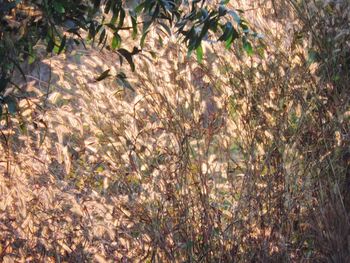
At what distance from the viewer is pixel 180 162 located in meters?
3.79

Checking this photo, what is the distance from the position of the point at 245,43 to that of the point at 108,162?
3.17 ft

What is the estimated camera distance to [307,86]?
418 cm

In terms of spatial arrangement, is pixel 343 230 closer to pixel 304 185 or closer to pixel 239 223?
pixel 304 185

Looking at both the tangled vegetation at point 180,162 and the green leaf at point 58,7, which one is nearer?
the green leaf at point 58,7

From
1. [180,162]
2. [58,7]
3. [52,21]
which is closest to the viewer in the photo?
[58,7]

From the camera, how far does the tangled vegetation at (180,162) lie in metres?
3.79

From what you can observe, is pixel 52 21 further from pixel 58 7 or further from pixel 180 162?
pixel 180 162

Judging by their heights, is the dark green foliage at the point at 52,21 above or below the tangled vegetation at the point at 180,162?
above

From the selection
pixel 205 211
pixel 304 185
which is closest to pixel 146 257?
pixel 205 211

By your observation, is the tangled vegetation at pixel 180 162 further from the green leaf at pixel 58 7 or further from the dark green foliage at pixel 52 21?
the green leaf at pixel 58 7

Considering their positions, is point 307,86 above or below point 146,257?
above

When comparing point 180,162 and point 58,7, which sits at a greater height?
point 58,7

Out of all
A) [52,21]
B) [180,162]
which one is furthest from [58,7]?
[180,162]

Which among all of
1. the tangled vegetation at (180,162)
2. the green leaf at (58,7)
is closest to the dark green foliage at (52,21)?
the green leaf at (58,7)
